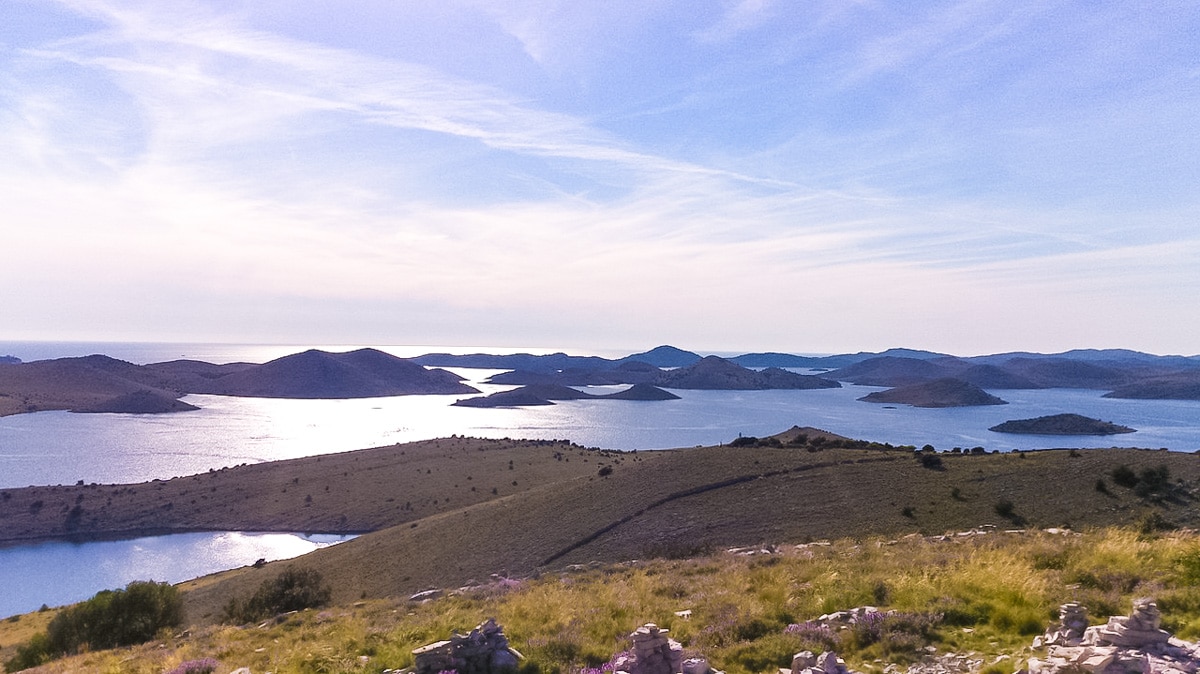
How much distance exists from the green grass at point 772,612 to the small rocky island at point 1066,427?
542ft

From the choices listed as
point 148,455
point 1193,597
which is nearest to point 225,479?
point 148,455

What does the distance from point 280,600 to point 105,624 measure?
6.12 m

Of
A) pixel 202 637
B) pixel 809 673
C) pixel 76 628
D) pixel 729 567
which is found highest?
pixel 809 673

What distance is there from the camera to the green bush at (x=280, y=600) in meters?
26.4

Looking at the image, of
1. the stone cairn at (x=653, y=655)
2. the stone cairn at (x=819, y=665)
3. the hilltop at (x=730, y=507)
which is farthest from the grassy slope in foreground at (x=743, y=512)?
the stone cairn at (x=819, y=665)

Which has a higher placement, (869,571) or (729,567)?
(869,571)

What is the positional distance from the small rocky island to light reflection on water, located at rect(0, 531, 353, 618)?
16107 centimetres

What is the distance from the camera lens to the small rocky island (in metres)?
146

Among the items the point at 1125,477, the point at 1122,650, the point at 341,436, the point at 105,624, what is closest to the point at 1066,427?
the point at 1125,477

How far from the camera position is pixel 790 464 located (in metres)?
46.6

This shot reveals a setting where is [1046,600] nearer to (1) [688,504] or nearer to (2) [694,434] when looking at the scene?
(1) [688,504]

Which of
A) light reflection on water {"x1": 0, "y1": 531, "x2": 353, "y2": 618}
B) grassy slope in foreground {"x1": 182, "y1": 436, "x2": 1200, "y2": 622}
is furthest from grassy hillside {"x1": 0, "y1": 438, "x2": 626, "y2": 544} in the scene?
grassy slope in foreground {"x1": 182, "y1": 436, "x2": 1200, "y2": 622}

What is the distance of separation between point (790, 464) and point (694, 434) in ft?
388

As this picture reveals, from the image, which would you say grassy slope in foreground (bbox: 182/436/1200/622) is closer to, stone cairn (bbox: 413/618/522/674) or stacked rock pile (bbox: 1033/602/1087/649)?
stacked rock pile (bbox: 1033/602/1087/649)
